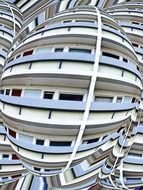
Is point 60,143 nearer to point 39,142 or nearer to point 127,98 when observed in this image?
point 39,142

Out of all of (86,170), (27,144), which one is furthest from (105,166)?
(27,144)

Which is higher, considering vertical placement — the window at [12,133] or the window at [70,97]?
the window at [70,97]

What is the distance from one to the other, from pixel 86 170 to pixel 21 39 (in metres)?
0.42

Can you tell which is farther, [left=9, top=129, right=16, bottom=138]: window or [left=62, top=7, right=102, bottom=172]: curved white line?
[left=9, top=129, right=16, bottom=138]: window

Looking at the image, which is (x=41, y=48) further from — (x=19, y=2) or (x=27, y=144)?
(x=19, y=2)

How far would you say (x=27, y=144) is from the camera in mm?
790

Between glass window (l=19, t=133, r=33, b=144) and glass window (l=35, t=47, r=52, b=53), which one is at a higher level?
glass window (l=35, t=47, r=52, b=53)

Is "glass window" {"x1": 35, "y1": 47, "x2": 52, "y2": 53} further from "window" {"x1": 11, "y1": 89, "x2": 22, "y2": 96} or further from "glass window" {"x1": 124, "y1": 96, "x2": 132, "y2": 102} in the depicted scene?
"glass window" {"x1": 124, "y1": 96, "x2": 132, "y2": 102}

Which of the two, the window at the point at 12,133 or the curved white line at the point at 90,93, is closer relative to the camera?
the curved white line at the point at 90,93

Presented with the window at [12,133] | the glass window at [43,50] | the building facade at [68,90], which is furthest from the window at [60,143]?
the glass window at [43,50]

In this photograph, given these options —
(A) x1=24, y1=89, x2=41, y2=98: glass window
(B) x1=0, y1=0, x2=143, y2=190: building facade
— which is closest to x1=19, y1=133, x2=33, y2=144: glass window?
(B) x1=0, y1=0, x2=143, y2=190: building facade

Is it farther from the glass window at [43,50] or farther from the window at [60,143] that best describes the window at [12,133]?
the glass window at [43,50]

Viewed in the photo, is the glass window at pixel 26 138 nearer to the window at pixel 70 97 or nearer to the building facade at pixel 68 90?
the building facade at pixel 68 90

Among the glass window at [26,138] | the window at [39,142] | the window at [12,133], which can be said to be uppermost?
the window at [12,133]
